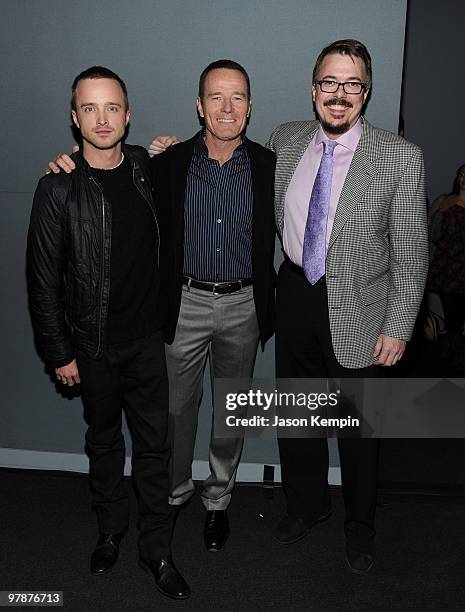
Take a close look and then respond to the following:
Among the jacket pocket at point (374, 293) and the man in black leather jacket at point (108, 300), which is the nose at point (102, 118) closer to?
the man in black leather jacket at point (108, 300)

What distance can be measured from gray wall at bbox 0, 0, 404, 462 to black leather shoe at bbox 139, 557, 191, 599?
5.98 ft

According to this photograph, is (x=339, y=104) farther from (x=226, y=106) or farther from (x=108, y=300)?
(x=108, y=300)

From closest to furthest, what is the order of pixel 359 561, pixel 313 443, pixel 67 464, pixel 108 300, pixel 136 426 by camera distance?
pixel 108 300
pixel 136 426
pixel 359 561
pixel 313 443
pixel 67 464

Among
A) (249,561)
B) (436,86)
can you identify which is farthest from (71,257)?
(436,86)

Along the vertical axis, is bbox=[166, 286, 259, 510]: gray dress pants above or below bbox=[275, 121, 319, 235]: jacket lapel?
below

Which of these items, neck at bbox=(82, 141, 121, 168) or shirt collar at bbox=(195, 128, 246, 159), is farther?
shirt collar at bbox=(195, 128, 246, 159)

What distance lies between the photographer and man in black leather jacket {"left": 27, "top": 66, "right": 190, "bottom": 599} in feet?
8.52

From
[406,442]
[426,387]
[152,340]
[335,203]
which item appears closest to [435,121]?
[426,387]

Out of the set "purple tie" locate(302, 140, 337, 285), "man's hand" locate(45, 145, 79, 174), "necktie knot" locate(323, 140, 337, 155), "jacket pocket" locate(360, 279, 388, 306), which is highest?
"necktie knot" locate(323, 140, 337, 155)

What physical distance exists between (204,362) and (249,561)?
2.92 ft

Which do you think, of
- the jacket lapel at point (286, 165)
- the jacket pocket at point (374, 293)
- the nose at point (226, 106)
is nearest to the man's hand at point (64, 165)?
the nose at point (226, 106)

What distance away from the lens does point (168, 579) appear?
2.83m

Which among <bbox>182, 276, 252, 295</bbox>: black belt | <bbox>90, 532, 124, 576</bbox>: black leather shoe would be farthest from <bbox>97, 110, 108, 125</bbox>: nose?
<bbox>90, 532, 124, 576</bbox>: black leather shoe

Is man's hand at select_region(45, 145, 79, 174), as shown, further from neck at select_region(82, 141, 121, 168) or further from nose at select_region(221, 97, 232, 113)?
nose at select_region(221, 97, 232, 113)
